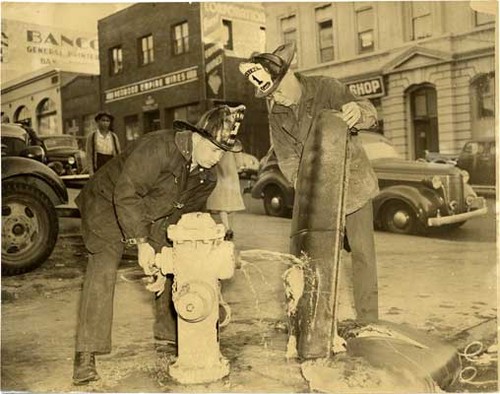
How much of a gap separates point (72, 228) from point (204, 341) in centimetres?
139

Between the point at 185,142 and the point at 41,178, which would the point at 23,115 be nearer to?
the point at 41,178

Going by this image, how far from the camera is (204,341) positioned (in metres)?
2.30

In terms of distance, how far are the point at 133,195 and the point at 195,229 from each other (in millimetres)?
293

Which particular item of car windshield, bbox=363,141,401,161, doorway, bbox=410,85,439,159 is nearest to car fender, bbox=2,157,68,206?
car windshield, bbox=363,141,401,161

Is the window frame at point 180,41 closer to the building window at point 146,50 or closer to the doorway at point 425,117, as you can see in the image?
the building window at point 146,50

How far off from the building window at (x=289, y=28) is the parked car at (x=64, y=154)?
133 cm

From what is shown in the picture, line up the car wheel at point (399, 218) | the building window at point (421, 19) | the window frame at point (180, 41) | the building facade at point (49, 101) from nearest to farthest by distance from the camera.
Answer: the building window at point (421, 19), the window frame at point (180, 41), the building facade at point (49, 101), the car wheel at point (399, 218)

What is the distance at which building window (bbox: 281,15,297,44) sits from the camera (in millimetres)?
2801

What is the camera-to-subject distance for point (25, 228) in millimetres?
3301

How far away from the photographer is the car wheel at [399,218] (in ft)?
12.1

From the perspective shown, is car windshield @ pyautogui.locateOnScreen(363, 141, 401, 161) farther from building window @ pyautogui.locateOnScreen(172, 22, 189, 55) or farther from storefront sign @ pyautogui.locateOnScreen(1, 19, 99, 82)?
storefront sign @ pyautogui.locateOnScreen(1, 19, 99, 82)

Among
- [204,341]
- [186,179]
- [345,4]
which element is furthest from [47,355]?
[345,4]

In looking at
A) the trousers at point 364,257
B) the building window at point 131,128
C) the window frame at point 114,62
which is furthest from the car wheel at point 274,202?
the window frame at point 114,62

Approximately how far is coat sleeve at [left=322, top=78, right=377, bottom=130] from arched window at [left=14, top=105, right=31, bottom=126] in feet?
5.97
